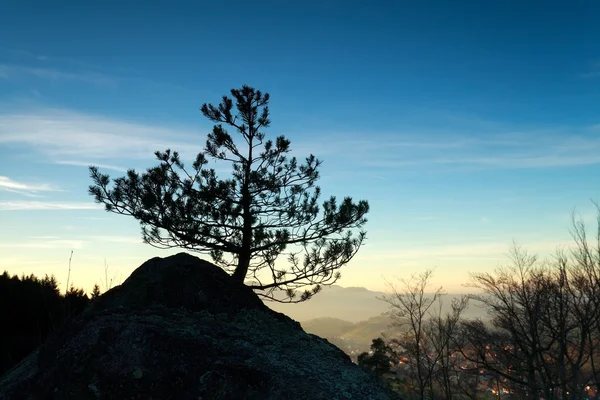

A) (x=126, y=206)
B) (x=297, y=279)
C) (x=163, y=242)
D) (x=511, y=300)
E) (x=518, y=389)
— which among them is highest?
(x=126, y=206)

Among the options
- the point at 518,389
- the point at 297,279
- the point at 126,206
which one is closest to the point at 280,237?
the point at 297,279

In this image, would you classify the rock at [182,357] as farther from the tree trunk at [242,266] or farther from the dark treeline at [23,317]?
the tree trunk at [242,266]

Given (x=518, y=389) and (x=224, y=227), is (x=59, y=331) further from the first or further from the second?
(x=518, y=389)

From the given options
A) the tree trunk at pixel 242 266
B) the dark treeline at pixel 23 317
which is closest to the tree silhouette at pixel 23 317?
the dark treeline at pixel 23 317

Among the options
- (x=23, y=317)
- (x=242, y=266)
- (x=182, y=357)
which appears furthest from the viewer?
(x=242, y=266)

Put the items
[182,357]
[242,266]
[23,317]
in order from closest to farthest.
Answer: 1. [182,357]
2. [23,317]
3. [242,266]

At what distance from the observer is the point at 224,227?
11625mm

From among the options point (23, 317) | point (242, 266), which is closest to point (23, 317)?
point (23, 317)

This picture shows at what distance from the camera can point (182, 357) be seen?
16.2 ft

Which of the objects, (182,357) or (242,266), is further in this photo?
(242,266)

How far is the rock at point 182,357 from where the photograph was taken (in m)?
4.66

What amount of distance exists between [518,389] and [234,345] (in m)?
38.3

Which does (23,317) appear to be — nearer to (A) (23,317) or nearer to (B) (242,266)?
(A) (23,317)

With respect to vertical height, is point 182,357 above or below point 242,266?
below
